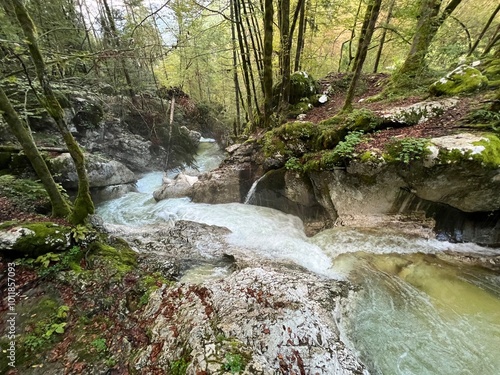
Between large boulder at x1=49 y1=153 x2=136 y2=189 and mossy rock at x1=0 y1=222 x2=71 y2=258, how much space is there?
3.25 meters

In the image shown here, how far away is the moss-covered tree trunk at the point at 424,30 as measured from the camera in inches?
283

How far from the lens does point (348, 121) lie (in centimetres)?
659

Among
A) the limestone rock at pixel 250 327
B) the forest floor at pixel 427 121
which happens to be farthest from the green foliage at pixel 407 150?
the limestone rock at pixel 250 327

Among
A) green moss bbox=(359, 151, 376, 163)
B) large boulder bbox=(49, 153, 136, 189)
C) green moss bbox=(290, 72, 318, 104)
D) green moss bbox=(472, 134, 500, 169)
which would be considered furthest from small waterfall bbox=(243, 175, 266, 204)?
green moss bbox=(472, 134, 500, 169)

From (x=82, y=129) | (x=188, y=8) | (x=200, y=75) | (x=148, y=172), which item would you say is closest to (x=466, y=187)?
(x=188, y=8)

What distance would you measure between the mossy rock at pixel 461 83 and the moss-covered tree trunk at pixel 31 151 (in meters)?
Answer: 9.81

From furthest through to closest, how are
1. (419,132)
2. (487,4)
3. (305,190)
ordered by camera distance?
1. (487,4)
2. (305,190)
3. (419,132)

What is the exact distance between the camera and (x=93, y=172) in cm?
935

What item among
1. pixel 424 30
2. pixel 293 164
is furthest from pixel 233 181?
pixel 424 30

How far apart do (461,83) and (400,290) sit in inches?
236

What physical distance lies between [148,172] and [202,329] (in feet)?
40.0

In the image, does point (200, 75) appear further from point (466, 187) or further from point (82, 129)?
point (466, 187)

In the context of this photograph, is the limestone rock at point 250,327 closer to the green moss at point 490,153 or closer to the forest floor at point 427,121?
the green moss at point 490,153

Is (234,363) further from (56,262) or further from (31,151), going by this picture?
(31,151)
